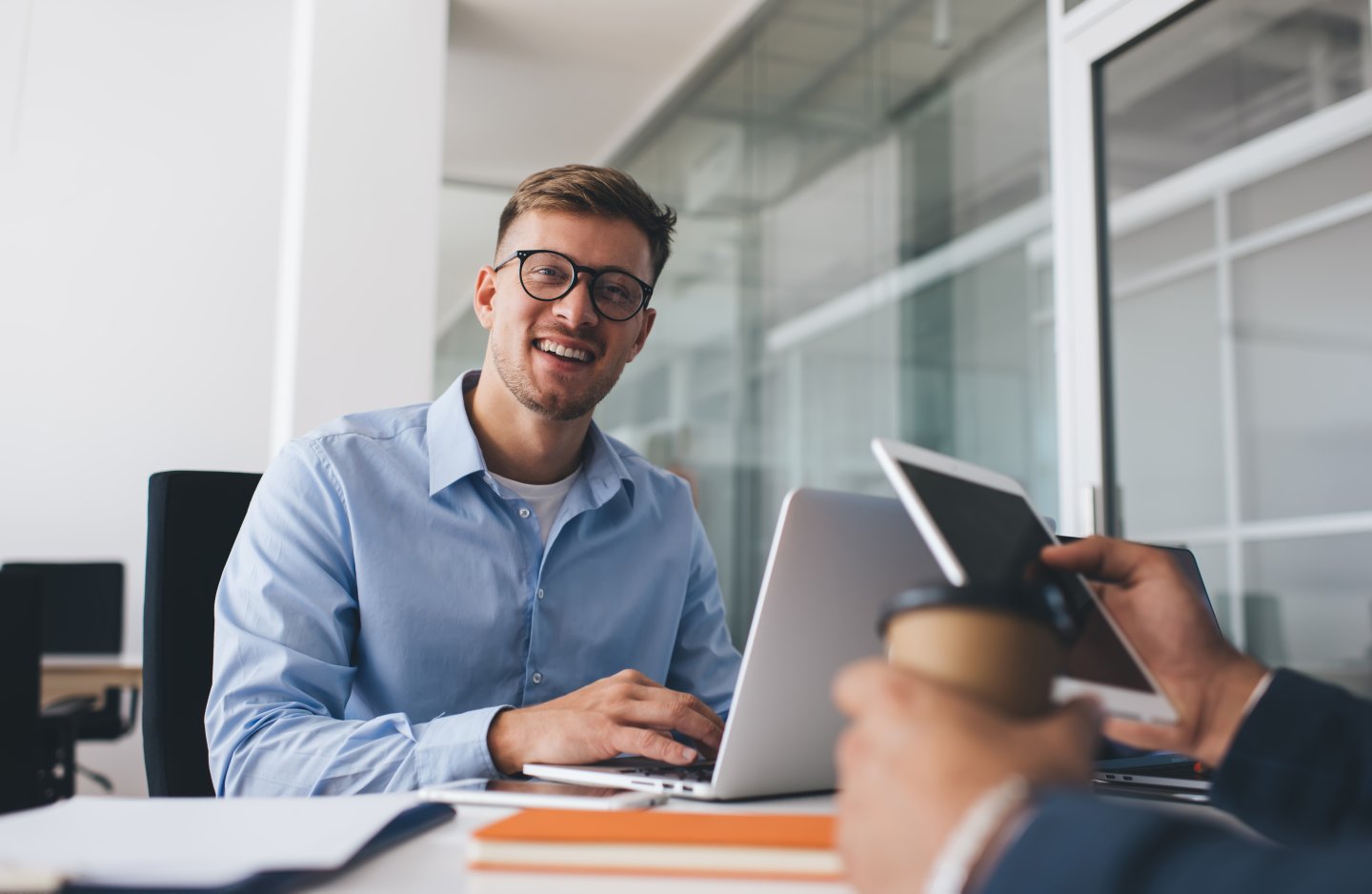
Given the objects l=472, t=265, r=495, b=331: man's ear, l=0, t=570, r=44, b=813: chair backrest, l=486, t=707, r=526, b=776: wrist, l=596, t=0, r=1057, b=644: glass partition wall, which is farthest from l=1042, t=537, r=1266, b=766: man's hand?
l=596, t=0, r=1057, b=644: glass partition wall

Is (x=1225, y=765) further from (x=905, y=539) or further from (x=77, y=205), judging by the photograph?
(x=77, y=205)

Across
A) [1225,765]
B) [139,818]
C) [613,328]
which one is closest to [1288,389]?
[613,328]

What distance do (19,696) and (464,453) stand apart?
2.69 feet

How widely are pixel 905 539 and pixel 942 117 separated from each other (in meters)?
2.68

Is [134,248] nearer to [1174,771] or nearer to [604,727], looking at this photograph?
[604,727]

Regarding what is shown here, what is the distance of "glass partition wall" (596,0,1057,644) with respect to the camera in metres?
3.12

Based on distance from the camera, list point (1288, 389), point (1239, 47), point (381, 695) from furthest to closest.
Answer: point (1239, 47) < point (1288, 389) < point (381, 695)

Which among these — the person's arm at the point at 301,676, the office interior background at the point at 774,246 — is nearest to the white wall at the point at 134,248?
the office interior background at the point at 774,246

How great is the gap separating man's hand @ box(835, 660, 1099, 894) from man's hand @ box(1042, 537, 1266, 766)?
0.39 meters

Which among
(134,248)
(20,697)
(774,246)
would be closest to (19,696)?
(20,697)

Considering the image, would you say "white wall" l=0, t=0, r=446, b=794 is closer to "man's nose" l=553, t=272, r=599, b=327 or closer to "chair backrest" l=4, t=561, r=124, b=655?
"chair backrest" l=4, t=561, r=124, b=655

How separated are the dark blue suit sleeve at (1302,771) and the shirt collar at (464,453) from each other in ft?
3.29

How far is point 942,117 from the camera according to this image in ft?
11.4

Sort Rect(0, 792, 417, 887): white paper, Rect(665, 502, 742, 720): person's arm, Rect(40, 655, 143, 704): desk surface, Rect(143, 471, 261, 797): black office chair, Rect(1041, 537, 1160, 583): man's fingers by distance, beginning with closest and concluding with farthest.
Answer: Rect(0, 792, 417, 887): white paper, Rect(1041, 537, 1160, 583): man's fingers, Rect(143, 471, 261, 797): black office chair, Rect(665, 502, 742, 720): person's arm, Rect(40, 655, 143, 704): desk surface
